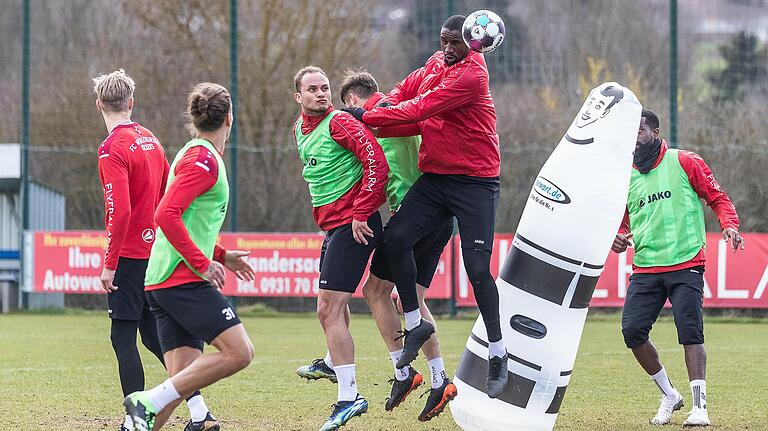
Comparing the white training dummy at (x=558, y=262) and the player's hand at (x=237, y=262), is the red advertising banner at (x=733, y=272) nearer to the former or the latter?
the white training dummy at (x=558, y=262)

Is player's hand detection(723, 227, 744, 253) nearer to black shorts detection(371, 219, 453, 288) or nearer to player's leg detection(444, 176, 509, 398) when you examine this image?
player's leg detection(444, 176, 509, 398)

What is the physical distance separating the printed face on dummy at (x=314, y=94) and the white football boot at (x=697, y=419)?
3.18 meters

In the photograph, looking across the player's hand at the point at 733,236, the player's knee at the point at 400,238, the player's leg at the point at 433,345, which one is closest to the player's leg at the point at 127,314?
the player's knee at the point at 400,238

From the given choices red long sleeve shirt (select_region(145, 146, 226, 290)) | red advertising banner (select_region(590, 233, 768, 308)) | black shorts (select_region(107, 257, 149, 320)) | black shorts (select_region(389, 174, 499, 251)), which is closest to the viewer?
red long sleeve shirt (select_region(145, 146, 226, 290))

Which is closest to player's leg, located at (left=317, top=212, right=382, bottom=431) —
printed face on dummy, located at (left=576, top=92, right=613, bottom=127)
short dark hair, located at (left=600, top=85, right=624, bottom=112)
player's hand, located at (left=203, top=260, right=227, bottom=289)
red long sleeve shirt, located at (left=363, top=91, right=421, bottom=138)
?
red long sleeve shirt, located at (left=363, top=91, right=421, bottom=138)

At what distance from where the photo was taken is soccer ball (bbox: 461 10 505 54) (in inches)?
290

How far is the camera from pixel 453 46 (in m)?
7.53

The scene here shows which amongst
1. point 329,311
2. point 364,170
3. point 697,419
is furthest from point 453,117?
point 697,419

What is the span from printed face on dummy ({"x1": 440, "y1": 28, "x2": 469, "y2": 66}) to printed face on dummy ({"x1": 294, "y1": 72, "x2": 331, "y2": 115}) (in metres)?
0.81

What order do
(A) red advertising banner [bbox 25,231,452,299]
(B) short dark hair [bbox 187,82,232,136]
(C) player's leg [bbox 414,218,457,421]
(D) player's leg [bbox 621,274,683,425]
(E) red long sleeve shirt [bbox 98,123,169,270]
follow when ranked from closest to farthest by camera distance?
1. (B) short dark hair [bbox 187,82,232,136]
2. (E) red long sleeve shirt [bbox 98,123,169,270]
3. (C) player's leg [bbox 414,218,457,421]
4. (D) player's leg [bbox 621,274,683,425]
5. (A) red advertising banner [bbox 25,231,452,299]

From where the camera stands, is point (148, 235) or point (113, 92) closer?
point (113, 92)

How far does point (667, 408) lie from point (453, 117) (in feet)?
8.37

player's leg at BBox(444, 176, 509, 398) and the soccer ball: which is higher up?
the soccer ball

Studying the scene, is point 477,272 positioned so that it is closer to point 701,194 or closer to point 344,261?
point 344,261
